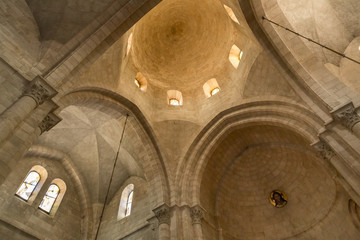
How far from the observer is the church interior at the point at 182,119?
7207 mm

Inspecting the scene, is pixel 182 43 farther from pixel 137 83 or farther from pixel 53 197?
pixel 53 197

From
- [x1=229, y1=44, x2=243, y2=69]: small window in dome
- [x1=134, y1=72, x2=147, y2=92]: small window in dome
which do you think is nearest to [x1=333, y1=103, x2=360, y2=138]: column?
[x1=229, y1=44, x2=243, y2=69]: small window in dome

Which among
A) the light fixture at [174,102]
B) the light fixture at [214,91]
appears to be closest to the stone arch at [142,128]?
the light fixture at [174,102]

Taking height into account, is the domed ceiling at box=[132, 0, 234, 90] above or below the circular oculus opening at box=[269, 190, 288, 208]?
above

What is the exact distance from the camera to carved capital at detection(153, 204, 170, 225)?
980 cm

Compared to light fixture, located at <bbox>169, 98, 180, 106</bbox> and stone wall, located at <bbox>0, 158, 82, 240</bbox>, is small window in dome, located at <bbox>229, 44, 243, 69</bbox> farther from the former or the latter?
stone wall, located at <bbox>0, 158, 82, 240</bbox>

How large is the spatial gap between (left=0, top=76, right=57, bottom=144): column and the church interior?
3 cm

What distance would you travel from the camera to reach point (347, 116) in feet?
24.4

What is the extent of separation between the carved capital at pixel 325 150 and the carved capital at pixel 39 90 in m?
7.90

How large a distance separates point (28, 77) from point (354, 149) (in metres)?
8.46

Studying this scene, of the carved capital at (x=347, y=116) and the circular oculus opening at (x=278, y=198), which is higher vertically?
the circular oculus opening at (x=278, y=198)

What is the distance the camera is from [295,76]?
30.1 feet

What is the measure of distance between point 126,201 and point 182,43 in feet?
30.4

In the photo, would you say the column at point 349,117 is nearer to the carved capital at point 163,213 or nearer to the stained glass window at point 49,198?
the carved capital at point 163,213
